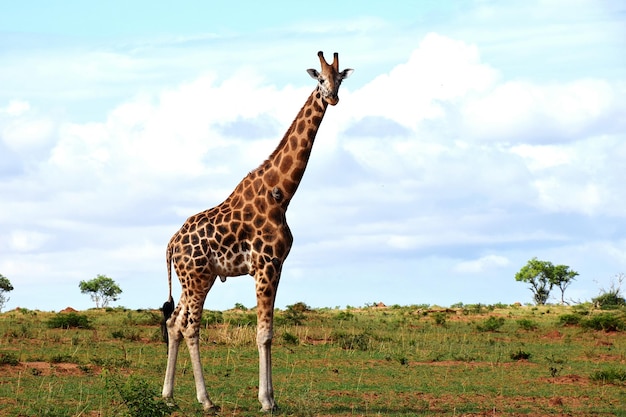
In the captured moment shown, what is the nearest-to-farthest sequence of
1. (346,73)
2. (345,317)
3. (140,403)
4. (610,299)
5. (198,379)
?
(140,403), (198,379), (346,73), (345,317), (610,299)

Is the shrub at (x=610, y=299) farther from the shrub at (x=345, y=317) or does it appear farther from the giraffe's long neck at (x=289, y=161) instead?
the giraffe's long neck at (x=289, y=161)

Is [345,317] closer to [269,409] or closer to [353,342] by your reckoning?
[353,342]

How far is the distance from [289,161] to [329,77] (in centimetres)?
149

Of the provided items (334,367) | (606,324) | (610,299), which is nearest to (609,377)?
(334,367)

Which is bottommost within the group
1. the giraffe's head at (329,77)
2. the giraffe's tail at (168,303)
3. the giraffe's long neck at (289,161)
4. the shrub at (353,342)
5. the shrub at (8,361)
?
the shrub at (8,361)

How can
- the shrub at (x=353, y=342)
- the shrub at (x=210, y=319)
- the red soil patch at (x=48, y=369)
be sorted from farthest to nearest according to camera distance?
the shrub at (x=210, y=319), the shrub at (x=353, y=342), the red soil patch at (x=48, y=369)

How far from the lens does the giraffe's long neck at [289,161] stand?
576 inches

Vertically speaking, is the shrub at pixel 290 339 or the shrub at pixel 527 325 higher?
the shrub at pixel 527 325

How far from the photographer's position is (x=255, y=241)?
46.9 ft

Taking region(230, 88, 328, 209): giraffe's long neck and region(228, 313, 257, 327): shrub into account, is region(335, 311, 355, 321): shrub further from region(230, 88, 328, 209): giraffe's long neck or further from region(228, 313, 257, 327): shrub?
region(230, 88, 328, 209): giraffe's long neck

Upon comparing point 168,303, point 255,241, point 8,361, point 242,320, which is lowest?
point 8,361

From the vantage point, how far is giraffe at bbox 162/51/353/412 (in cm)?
1414

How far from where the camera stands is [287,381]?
1853 centimetres

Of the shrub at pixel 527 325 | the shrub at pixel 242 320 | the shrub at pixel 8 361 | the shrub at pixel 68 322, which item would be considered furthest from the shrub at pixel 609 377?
the shrub at pixel 68 322
